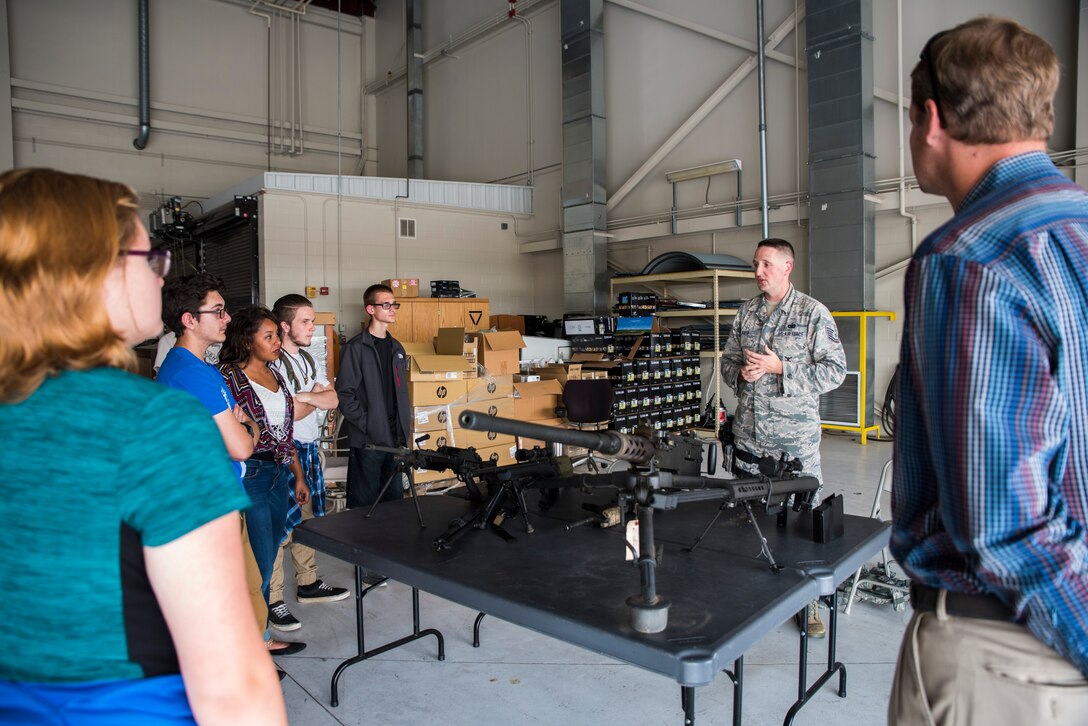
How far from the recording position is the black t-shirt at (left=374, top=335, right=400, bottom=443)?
3.92 m

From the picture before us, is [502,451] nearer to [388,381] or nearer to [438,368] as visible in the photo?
[438,368]

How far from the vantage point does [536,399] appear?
6.00 m

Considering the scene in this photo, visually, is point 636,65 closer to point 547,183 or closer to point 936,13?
point 547,183

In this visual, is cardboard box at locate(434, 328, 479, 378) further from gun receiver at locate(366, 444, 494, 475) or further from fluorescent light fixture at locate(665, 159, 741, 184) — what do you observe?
fluorescent light fixture at locate(665, 159, 741, 184)

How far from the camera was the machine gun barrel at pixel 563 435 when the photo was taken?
138cm

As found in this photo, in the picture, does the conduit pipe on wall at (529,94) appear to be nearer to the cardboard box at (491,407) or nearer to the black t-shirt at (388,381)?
the cardboard box at (491,407)

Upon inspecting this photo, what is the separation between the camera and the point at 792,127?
25.4 feet

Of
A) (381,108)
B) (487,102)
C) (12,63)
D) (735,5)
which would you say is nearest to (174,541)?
(735,5)

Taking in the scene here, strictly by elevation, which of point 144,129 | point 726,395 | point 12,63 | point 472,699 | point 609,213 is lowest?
point 472,699

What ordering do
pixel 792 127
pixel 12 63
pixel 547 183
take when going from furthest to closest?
1. pixel 547 183
2. pixel 12 63
3. pixel 792 127

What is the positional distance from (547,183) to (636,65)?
76.2 inches

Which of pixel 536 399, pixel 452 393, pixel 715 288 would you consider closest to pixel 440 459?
pixel 452 393

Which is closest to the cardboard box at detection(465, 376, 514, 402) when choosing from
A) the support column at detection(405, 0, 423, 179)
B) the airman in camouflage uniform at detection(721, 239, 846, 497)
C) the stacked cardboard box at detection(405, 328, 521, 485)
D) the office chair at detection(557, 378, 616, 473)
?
the stacked cardboard box at detection(405, 328, 521, 485)

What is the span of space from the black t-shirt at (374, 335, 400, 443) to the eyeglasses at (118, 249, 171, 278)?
2.96 metres
